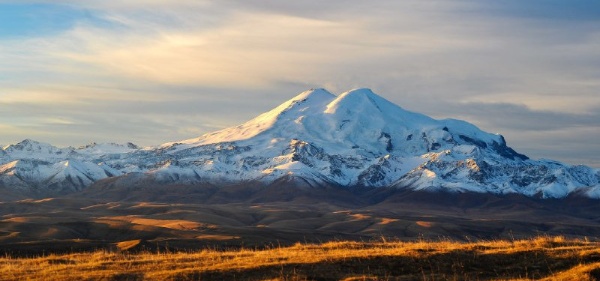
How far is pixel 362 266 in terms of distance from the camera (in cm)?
3153

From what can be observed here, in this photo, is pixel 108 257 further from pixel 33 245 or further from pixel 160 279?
pixel 33 245

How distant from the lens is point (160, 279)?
2934 cm

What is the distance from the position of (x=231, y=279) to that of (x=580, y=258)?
1338 centimetres

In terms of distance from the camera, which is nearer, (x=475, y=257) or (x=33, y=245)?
(x=475, y=257)

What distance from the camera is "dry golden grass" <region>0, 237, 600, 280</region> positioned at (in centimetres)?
2975

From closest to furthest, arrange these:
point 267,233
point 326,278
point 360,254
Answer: point 326,278
point 360,254
point 267,233

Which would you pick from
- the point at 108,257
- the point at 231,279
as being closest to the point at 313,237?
the point at 108,257

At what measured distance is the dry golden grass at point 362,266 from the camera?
2975cm

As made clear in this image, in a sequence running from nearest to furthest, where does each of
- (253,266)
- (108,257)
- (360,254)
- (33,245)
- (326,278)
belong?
(326,278), (253,266), (360,254), (108,257), (33,245)

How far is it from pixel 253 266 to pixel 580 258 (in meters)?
12.5

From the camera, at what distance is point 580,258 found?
31.7 meters

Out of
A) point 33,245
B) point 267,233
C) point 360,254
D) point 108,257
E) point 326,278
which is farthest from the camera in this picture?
point 267,233

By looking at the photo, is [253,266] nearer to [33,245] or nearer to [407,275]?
[407,275]

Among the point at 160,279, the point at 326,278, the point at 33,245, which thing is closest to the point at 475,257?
the point at 326,278
